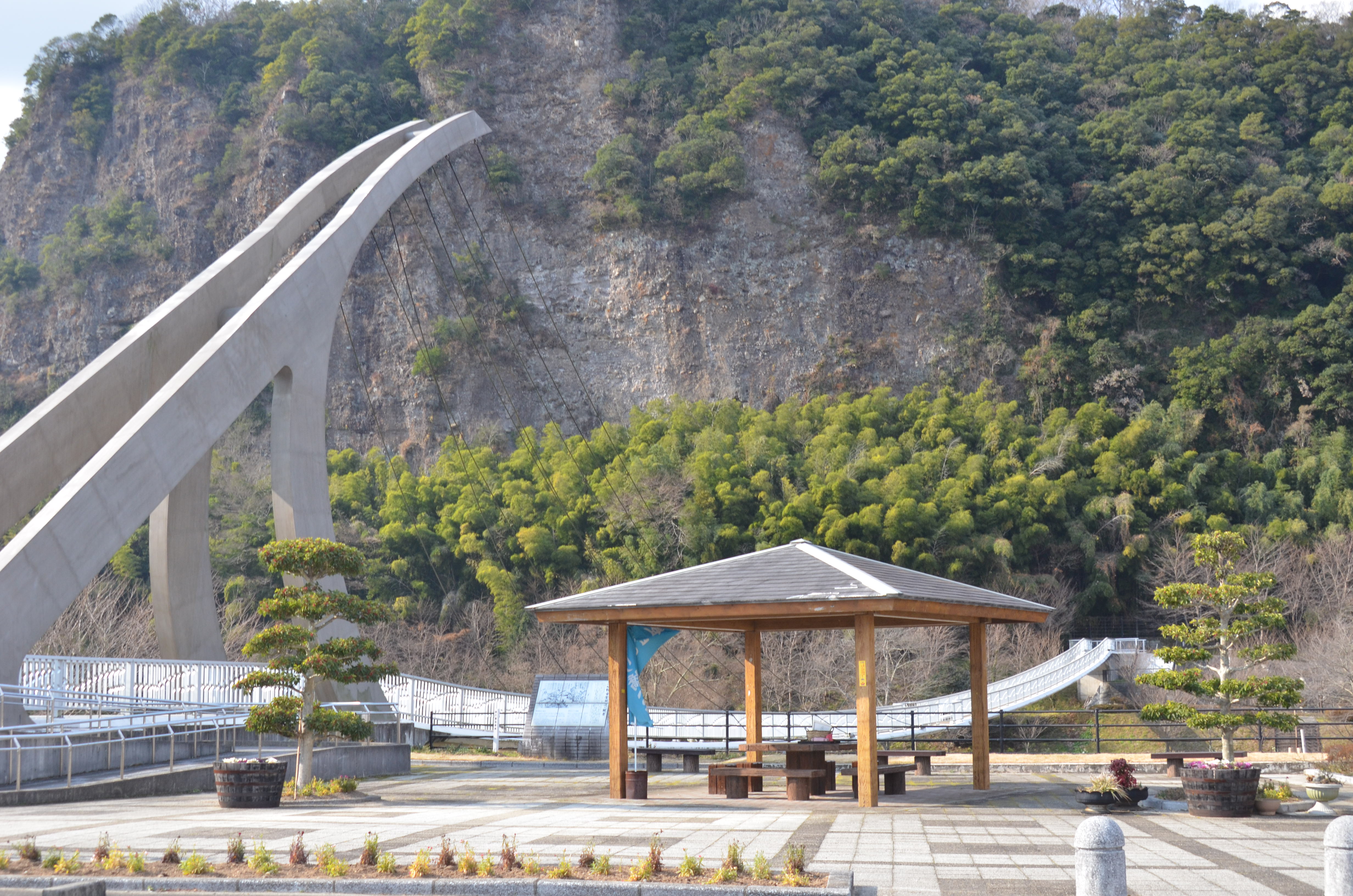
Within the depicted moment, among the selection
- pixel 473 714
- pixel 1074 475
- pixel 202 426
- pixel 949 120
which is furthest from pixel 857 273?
pixel 202 426

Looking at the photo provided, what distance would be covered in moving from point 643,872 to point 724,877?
51 cm

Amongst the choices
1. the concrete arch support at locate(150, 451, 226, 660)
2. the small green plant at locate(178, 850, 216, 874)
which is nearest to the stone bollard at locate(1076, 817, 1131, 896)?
the small green plant at locate(178, 850, 216, 874)

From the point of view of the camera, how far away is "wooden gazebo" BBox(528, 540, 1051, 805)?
11.6 metres

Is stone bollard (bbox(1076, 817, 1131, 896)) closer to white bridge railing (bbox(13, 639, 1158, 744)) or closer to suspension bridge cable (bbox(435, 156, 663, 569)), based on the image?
white bridge railing (bbox(13, 639, 1158, 744))

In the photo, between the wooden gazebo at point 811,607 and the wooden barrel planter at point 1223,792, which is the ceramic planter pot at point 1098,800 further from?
the wooden gazebo at point 811,607

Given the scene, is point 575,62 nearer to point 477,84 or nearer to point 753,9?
point 477,84

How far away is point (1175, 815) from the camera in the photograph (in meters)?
11.2

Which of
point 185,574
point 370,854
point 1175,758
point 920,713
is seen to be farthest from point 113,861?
point 920,713

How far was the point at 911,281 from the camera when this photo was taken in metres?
51.8

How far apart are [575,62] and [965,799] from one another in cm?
5259

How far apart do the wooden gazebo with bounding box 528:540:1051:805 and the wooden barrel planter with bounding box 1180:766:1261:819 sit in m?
2.89

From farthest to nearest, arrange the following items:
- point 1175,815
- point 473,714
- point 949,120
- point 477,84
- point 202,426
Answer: point 477,84 < point 949,120 < point 473,714 < point 202,426 < point 1175,815

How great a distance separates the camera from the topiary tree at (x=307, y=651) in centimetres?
1266

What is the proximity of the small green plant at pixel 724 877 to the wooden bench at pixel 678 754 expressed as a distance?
1109 cm
